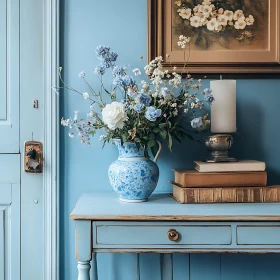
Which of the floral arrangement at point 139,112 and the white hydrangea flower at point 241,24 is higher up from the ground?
the white hydrangea flower at point 241,24

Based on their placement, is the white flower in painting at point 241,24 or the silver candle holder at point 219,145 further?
the white flower in painting at point 241,24

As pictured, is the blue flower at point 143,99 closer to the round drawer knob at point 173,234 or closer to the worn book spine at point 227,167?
the worn book spine at point 227,167

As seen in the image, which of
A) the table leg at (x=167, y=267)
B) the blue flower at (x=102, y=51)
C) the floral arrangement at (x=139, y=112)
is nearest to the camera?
the floral arrangement at (x=139, y=112)

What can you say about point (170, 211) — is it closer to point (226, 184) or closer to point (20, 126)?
point (226, 184)

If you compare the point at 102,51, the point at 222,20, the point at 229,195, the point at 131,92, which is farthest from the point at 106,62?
the point at 229,195

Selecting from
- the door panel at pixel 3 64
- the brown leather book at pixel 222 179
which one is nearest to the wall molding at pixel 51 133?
the door panel at pixel 3 64

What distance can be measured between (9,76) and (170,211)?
2.87 ft

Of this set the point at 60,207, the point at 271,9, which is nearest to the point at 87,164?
the point at 60,207

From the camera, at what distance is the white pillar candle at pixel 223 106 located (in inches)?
66.5

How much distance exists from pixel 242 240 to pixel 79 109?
825mm

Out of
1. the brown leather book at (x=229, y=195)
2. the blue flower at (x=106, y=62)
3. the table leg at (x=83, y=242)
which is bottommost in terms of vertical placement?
the table leg at (x=83, y=242)

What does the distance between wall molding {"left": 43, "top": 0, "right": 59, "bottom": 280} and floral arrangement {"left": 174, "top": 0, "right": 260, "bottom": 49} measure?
1.62ft

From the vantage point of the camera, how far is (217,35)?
185 centimetres

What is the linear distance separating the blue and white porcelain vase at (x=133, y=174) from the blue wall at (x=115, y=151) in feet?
0.85
